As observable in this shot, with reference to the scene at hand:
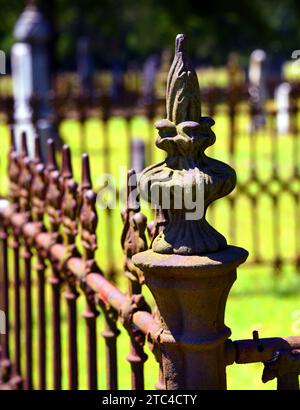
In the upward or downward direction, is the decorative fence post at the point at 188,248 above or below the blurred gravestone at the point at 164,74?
below

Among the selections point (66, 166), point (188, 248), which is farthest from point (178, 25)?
point (188, 248)

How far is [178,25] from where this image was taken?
34.0m

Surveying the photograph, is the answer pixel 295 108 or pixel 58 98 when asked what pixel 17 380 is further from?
pixel 58 98

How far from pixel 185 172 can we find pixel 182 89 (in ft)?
0.60

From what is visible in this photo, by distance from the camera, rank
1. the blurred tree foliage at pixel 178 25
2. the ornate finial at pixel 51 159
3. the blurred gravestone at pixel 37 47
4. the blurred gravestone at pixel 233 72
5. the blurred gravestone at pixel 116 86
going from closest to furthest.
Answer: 1. the ornate finial at pixel 51 159
2. the blurred gravestone at pixel 233 72
3. the blurred gravestone at pixel 37 47
4. the blurred gravestone at pixel 116 86
5. the blurred tree foliage at pixel 178 25

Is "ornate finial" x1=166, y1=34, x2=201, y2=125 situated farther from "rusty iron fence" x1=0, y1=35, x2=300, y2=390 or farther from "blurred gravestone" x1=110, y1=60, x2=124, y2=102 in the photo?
"blurred gravestone" x1=110, y1=60, x2=124, y2=102

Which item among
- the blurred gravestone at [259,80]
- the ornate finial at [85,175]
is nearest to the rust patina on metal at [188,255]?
the ornate finial at [85,175]

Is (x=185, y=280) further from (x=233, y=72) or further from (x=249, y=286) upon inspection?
(x=233, y=72)

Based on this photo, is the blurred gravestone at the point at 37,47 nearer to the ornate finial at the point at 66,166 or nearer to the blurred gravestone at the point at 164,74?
the blurred gravestone at the point at 164,74

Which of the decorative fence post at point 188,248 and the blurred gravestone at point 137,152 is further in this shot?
the blurred gravestone at point 137,152

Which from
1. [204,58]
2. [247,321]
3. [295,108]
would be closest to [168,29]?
[204,58]

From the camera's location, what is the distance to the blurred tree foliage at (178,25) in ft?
109

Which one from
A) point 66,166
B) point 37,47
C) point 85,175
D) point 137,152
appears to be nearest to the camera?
point 85,175
